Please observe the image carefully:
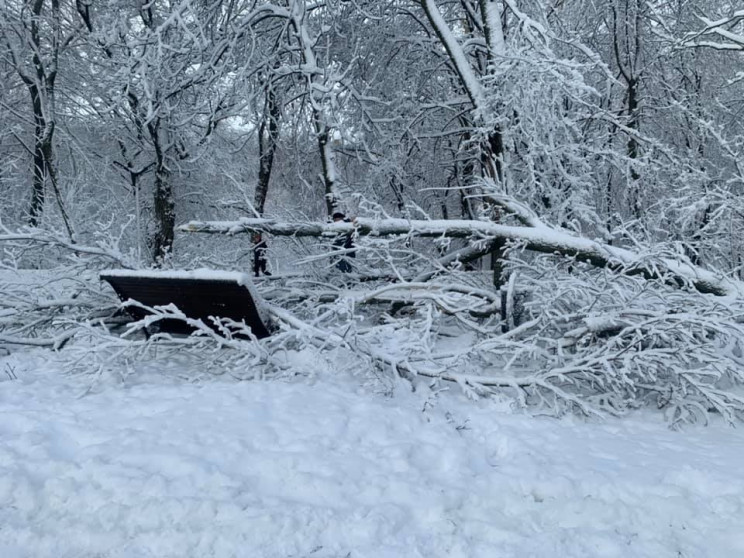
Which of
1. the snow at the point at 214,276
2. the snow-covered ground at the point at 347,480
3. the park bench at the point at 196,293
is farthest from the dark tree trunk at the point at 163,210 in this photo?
the snow-covered ground at the point at 347,480

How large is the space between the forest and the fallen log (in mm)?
30

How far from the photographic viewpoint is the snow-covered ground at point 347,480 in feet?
8.21

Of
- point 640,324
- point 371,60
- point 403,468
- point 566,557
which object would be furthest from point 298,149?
point 566,557

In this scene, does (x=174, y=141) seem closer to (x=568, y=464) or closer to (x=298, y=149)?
(x=298, y=149)

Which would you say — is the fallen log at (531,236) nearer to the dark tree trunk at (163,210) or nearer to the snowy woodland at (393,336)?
the snowy woodland at (393,336)

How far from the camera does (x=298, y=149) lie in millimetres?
11211

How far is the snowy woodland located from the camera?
8.94ft

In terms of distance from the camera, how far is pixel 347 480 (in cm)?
307

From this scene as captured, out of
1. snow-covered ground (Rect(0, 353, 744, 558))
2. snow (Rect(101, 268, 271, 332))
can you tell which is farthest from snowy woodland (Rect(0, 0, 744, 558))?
snow (Rect(101, 268, 271, 332))

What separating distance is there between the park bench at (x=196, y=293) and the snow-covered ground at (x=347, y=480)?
125 centimetres

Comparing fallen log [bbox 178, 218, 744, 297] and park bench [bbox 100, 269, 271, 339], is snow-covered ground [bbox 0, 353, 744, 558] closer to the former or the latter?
park bench [bbox 100, 269, 271, 339]

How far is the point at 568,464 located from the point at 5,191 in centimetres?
1571

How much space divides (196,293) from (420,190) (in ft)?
8.48

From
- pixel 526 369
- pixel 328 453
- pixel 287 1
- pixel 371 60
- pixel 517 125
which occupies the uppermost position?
pixel 287 1
